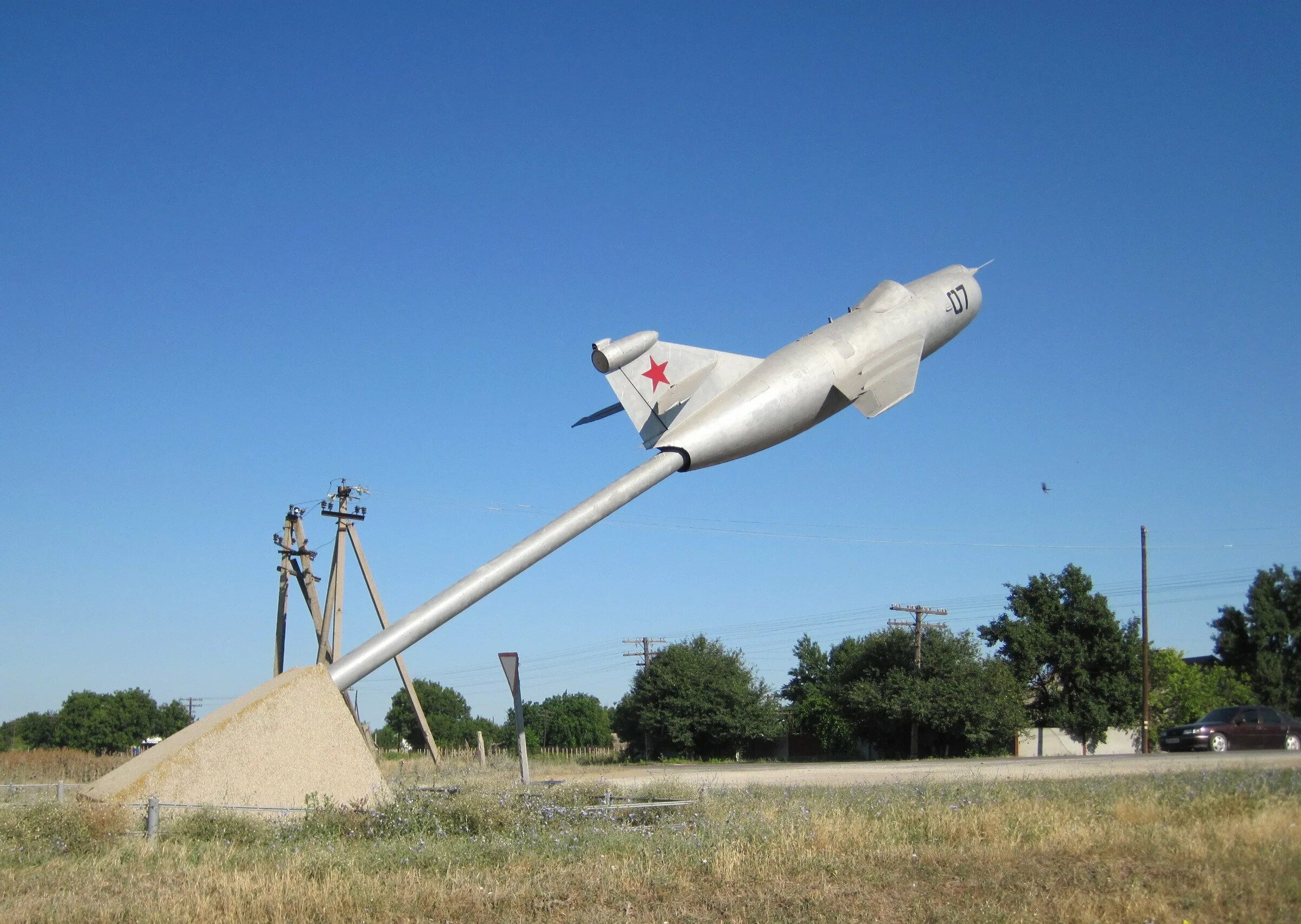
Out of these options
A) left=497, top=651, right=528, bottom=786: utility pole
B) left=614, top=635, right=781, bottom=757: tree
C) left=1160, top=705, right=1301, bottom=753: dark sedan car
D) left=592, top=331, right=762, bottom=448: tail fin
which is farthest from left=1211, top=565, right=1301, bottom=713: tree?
left=614, top=635, right=781, bottom=757: tree

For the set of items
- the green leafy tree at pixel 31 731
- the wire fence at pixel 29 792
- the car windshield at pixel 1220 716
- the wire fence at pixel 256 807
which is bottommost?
the green leafy tree at pixel 31 731

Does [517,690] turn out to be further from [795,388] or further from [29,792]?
[29,792]

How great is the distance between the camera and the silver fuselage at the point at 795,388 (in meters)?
16.0

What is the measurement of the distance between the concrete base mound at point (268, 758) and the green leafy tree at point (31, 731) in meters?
77.7

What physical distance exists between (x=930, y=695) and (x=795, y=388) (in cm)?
3003

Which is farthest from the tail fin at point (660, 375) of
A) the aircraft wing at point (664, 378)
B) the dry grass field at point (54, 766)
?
the dry grass field at point (54, 766)

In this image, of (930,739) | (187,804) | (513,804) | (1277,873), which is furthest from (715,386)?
(930,739)

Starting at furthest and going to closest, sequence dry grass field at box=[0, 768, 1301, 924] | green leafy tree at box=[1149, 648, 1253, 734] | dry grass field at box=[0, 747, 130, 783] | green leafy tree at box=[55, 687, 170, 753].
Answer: green leafy tree at box=[55, 687, 170, 753], green leafy tree at box=[1149, 648, 1253, 734], dry grass field at box=[0, 747, 130, 783], dry grass field at box=[0, 768, 1301, 924]

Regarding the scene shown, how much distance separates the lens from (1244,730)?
21734 millimetres

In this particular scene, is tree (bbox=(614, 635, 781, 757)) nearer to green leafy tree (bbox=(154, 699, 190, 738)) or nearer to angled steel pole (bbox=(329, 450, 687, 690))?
angled steel pole (bbox=(329, 450, 687, 690))

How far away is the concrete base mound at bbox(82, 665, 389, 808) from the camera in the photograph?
12.6 meters

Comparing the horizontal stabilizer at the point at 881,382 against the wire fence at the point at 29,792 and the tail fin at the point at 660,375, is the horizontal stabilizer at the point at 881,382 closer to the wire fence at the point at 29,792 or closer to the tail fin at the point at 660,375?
the tail fin at the point at 660,375

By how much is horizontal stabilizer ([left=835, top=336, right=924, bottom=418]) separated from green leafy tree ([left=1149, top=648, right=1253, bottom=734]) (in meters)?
25.6

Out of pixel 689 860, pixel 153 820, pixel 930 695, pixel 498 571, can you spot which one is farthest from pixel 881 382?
pixel 930 695
